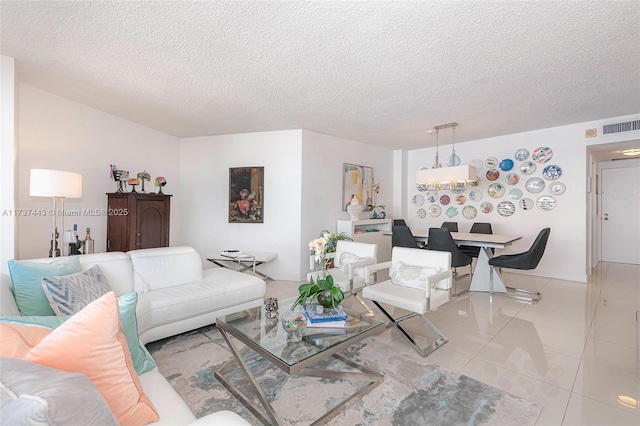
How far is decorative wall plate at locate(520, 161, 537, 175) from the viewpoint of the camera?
5146 mm

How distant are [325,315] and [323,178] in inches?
136

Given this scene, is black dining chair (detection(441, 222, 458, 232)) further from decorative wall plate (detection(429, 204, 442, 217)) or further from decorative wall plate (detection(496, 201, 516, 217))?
decorative wall plate (detection(496, 201, 516, 217))

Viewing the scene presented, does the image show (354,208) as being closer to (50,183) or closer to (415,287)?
(415,287)

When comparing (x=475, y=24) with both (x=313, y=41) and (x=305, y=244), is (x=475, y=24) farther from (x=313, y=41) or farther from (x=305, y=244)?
(x=305, y=244)

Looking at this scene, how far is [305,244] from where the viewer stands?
4.89 meters

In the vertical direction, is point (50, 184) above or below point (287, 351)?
above

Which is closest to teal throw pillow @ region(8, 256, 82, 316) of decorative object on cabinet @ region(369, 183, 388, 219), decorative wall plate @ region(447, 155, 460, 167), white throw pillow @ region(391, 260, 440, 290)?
white throw pillow @ region(391, 260, 440, 290)

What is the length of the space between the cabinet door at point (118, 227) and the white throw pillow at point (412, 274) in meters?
3.49

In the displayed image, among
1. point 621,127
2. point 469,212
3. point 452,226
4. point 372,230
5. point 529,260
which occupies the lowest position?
Result: point 529,260

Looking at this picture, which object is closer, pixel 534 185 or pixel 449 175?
pixel 449 175

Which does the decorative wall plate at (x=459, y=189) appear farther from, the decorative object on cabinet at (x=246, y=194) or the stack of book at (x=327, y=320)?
the stack of book at (x=327, y=320)

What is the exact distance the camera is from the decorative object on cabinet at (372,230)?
17.6 feet

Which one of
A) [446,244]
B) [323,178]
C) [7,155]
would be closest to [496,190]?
[446,244]

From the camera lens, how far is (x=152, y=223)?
4.18 m
